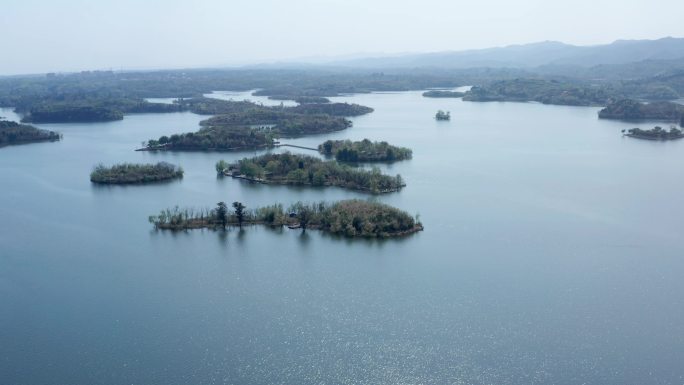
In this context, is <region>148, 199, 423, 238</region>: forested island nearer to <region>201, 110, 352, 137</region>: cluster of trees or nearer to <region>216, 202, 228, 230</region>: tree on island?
<region>216, 202, 228, 230</region>: tree on island

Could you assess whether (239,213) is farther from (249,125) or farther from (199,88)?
(199,88)

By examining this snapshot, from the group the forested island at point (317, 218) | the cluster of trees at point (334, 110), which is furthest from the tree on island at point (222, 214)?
the cluster of trees at point (334, 110)

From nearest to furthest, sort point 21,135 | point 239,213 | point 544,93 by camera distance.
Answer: point 239,213, point 21,135, point 544,93

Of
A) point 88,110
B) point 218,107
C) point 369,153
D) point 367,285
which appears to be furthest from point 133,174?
point 218,107

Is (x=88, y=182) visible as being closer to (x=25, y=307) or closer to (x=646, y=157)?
(x=25, y=307)

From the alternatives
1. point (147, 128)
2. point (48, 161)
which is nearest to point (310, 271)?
point (48, 161)

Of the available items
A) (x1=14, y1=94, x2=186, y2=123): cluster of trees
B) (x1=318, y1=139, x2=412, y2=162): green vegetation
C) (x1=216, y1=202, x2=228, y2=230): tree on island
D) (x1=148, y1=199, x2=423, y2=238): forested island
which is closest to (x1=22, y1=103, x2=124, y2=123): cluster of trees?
(x1=14, y1=94, x2=186, y2=123): cluster of trees

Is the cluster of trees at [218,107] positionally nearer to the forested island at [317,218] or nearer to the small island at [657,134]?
the small island at [657,134]
